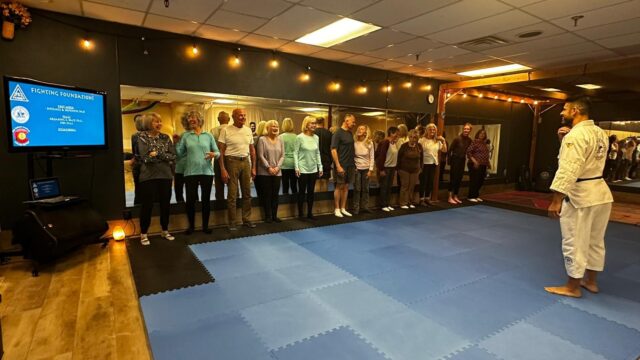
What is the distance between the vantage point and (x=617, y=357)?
2.29m

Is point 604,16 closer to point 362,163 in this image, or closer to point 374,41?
point 374,41

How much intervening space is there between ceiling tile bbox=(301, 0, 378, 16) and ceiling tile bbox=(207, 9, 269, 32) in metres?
0.81

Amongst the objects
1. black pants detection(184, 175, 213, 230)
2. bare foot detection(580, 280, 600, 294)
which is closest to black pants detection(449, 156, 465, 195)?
bare foot detection(580, 280, 600, 294)

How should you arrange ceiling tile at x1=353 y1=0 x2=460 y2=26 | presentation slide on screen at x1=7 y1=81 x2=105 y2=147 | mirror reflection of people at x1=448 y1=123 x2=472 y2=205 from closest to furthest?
presentation slide on screen at x1=7 y1=81 x2=105 y2=147 < ceiling tile at x1=353 y1=0 x2=460 y2=26 < mirror reflection of people at x1=448 y1=123 x2=472 y2=205

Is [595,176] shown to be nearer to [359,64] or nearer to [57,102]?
[359,64]

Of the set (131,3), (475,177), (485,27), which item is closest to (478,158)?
(475,177)

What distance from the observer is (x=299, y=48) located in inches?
213

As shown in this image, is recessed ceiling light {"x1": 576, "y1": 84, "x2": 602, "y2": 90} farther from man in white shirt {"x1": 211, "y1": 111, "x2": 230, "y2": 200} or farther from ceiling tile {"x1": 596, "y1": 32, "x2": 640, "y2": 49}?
man in white shirt {"x1": 211, "y1": 111, "x2": 230, "y2": 200}

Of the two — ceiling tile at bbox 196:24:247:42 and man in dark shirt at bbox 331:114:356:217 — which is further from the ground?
ceiling tile at bbox 196:24:247:42

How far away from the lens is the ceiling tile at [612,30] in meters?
4.03

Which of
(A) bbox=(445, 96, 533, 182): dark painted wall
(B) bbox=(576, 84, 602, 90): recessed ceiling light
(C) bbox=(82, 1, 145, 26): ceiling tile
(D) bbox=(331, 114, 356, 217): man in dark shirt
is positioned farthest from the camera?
(A) bbox=(445, 96, 533, 182): dark painted wall

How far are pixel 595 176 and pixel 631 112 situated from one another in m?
8.33

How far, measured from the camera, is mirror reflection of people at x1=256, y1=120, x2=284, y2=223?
5.27 m

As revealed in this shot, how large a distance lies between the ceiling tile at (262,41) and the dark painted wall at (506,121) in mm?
5049
